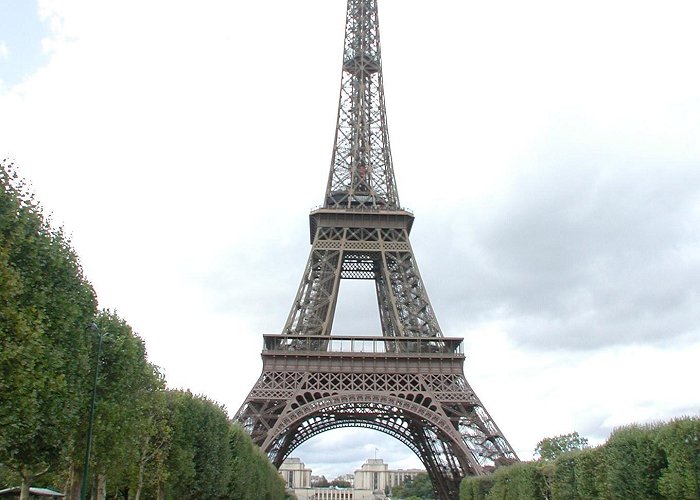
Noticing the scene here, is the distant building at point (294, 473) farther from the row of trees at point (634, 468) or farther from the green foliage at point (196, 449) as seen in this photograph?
the row of trees at point (634, 468)

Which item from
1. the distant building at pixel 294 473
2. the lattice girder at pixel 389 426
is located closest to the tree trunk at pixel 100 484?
the lattice girder at pixel 389 426

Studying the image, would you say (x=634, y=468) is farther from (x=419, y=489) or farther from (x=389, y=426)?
(x=419, y=489)

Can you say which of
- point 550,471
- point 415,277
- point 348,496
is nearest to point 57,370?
point 550,471

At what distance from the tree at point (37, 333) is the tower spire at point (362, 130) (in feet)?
128

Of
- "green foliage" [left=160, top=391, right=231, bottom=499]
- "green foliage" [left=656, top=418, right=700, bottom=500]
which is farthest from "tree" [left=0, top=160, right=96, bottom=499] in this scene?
"green foliage" [left=656, top=418, right=700, bottom=500]

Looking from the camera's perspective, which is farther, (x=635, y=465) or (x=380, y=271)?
(x=380, y=271)

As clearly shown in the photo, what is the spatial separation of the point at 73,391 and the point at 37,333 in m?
4.57

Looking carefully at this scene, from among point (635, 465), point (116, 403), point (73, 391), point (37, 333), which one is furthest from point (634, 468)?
point (37, 333)

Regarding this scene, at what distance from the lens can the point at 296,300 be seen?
5356 centimetres

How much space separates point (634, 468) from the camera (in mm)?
27391

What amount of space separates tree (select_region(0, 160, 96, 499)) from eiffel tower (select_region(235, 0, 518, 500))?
27847 millimetres

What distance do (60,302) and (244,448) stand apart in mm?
23920

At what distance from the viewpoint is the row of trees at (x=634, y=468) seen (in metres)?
24.7

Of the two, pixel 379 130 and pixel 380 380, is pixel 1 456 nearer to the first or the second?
pixel 380 380
